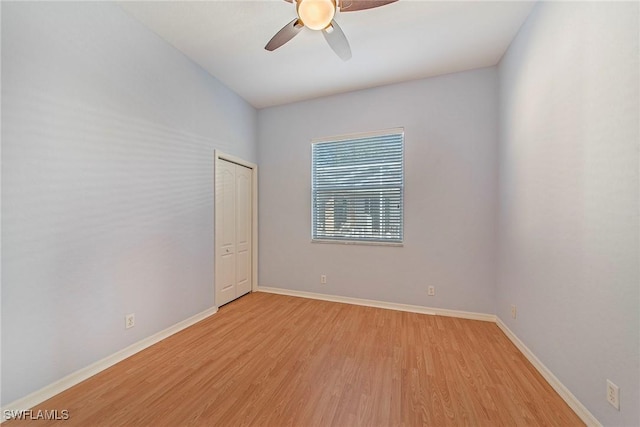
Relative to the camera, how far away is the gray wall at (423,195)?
2.83m

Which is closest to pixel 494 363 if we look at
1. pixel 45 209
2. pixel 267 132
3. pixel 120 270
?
pixel 120 270

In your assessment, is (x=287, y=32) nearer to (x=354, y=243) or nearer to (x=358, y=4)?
(x=358, y=4)

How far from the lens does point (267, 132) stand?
3881 mm

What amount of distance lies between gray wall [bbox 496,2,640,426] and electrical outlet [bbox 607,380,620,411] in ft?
0.09

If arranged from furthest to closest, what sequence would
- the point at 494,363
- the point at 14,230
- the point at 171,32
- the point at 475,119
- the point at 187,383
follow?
the point at 475,119 → the point at 171,32 → the point at 494,363 → the point at 187,383 → the point at 14,230

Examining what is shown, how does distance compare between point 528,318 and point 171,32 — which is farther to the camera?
point 171,32

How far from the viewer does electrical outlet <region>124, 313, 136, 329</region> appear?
6.84ft

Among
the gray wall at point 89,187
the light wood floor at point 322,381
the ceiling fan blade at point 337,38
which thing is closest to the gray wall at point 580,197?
the light wood floor at point 322,381

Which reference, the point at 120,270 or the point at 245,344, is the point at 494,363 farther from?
the point at 120,270

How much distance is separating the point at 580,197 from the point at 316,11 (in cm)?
202

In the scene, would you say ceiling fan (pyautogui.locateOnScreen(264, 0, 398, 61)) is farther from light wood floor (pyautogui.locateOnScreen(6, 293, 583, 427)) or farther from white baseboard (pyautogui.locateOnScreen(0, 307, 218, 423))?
white baseboard (pyautogui.locateOnScreen(0, 307, 218, 423))

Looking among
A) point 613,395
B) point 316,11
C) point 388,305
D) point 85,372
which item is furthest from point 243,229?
point 613,395

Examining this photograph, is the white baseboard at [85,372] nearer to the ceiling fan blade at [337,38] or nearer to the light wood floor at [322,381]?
the light wood floor at [322,381]

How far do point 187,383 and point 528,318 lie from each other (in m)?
2.88
